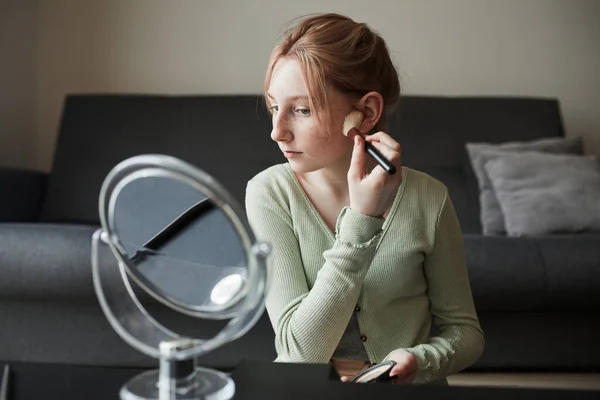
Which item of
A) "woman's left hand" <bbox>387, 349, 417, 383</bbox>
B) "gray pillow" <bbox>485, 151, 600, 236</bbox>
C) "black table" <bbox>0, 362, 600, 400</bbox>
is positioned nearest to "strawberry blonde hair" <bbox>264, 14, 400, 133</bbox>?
"woman's left hand" <bbox>387, 349, 417, 383</bbox>

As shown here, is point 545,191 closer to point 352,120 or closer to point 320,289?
point 352,120

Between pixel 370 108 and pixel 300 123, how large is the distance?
0.14 m

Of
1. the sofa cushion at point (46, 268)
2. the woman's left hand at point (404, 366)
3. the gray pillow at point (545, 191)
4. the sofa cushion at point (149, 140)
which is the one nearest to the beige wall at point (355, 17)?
the sofa cushion at point (149, 140)

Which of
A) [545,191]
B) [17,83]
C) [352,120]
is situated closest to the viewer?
[352,120]

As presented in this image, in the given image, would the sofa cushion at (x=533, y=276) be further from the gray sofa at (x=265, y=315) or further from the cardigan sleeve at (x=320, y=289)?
the cardigan sleeve at (x=320, y=289)

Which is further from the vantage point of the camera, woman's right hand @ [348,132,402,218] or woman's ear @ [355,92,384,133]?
woman's ear @ [355,92,384,133]

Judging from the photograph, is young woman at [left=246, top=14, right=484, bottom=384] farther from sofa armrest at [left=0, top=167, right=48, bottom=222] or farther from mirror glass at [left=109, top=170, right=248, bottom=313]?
sofa armrest at [left=0, top=167, right=48, bottom=222]

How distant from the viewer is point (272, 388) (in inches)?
25.6

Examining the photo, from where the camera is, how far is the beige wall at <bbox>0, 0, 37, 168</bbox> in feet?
10.8

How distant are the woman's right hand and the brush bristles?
12 cm

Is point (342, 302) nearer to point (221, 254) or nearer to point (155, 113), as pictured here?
point (221, 254)

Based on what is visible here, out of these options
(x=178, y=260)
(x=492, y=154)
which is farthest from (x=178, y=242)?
(x=492, y=154)

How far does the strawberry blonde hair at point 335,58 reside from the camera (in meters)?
1.09

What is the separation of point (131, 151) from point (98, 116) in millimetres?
213
